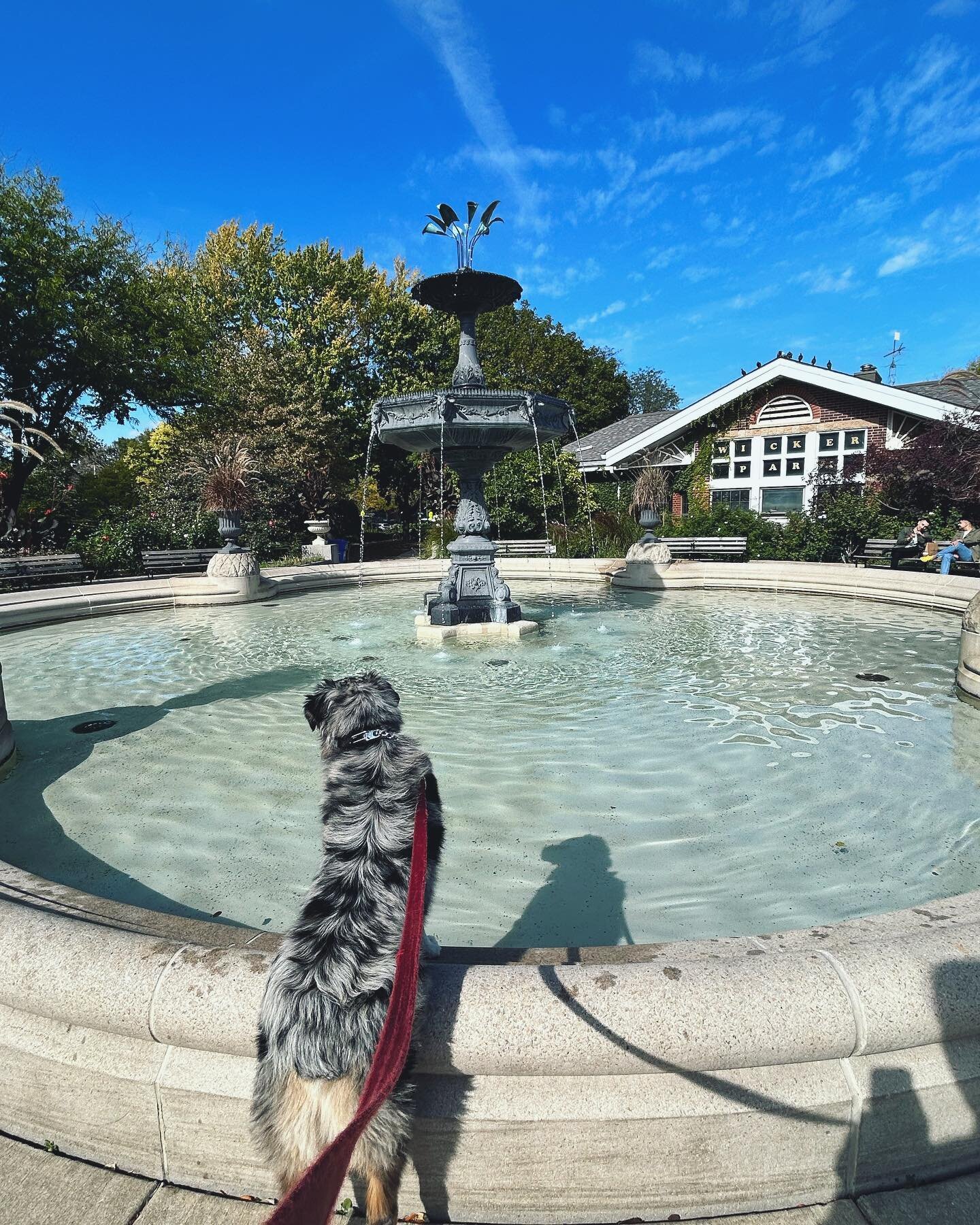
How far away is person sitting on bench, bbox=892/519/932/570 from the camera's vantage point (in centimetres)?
1630

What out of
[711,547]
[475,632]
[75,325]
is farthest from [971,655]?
[75,325]

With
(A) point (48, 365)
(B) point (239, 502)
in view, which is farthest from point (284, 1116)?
(A) point (48, 365)

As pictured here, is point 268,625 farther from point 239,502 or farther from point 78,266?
point 78,266

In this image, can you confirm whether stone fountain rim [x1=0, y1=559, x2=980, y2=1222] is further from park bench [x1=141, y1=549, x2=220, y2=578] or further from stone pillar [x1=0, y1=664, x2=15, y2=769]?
park bench [x1=141, y1=549, x2=220, y2=578]

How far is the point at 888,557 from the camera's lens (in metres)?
17.3

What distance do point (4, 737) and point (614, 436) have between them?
103ft

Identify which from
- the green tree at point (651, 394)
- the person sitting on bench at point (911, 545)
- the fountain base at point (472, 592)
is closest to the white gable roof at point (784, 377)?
the person sitting on bench at point (911, 545)

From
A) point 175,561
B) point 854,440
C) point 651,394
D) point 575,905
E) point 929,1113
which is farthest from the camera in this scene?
point 651,394

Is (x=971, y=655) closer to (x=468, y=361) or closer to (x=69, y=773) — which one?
(x=468, y=361)

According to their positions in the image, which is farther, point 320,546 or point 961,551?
point 320,546

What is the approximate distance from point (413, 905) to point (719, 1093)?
39.5 inches

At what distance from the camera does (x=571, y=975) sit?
1.89m

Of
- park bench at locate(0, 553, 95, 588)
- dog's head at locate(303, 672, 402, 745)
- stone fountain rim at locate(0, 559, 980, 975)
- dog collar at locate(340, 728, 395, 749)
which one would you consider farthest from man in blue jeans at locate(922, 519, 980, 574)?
park bench at locate(0, 553, 95, 588)

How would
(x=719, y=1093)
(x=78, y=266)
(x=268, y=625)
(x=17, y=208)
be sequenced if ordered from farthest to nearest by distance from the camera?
(x=78, y=266) → (x=17, y=208) → (x=268, y=625) → (x=719, y=1093)
